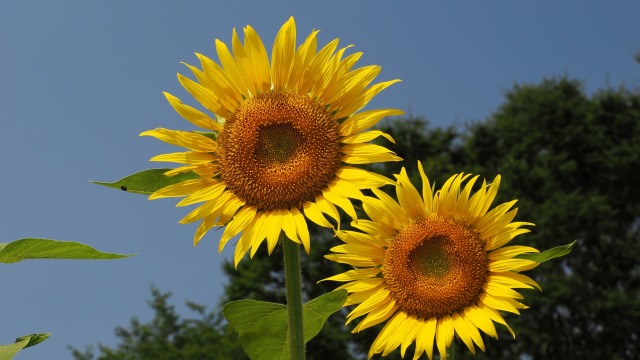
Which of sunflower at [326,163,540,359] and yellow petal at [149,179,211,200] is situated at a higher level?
yellow petal at [149,179,211,200]

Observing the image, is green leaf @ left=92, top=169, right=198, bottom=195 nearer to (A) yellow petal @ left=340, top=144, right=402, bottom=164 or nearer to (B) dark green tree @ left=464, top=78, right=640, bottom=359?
(A) yellow petal @ left=340, top=144, right=402, bottom=164

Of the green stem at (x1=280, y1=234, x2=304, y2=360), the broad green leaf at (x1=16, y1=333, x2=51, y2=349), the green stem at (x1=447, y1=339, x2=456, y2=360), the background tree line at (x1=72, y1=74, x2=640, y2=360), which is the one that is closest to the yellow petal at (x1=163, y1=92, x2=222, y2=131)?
the green stem at (x1=280, y1=234, x2=304, y2=360)

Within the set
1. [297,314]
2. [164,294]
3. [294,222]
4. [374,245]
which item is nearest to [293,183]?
[294,222]

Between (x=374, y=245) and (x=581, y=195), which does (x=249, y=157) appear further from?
(x=581, y=195)

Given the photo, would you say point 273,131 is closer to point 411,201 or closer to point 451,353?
point 411,201

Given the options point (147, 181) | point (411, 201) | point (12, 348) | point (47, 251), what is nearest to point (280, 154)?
point (147, 181)

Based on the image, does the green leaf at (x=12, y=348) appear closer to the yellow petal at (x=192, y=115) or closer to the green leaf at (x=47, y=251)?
the green leaf at (x=47, y=251)
